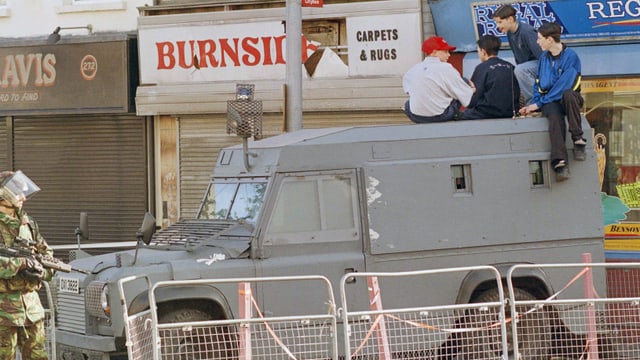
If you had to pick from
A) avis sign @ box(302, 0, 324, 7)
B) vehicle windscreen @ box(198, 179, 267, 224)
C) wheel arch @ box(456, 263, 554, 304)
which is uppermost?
avis sign @ box(302, 0, 324, 7)

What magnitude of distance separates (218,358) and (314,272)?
4.79ft

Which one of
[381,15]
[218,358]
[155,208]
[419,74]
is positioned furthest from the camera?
[155,208]

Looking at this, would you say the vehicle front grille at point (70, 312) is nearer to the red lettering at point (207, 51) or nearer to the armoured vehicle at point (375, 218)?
the armoured vehicle at point (375, 218)

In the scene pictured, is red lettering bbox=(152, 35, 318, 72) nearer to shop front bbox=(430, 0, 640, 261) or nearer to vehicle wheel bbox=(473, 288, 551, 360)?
shop front bbox=(430, 0, 640, 261)

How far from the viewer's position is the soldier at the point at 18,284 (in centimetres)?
873

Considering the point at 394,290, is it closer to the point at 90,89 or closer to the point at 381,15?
the point at 381,15

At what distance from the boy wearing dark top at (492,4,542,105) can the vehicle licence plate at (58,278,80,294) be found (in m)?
5.02

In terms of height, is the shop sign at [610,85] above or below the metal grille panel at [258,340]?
above

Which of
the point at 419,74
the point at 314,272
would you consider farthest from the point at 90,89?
the point at 314,272

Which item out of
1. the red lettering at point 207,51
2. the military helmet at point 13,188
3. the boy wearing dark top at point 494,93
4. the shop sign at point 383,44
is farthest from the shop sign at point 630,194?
the military helmet at point 13,188

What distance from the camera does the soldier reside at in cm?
873

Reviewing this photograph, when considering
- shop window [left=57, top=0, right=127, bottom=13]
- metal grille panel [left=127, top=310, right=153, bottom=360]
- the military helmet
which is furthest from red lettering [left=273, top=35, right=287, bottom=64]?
metal grille panel [left=127, top=310, right=153, bottom=360]

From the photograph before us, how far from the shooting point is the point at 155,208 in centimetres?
1744

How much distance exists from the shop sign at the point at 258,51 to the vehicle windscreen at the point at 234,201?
559 cm
